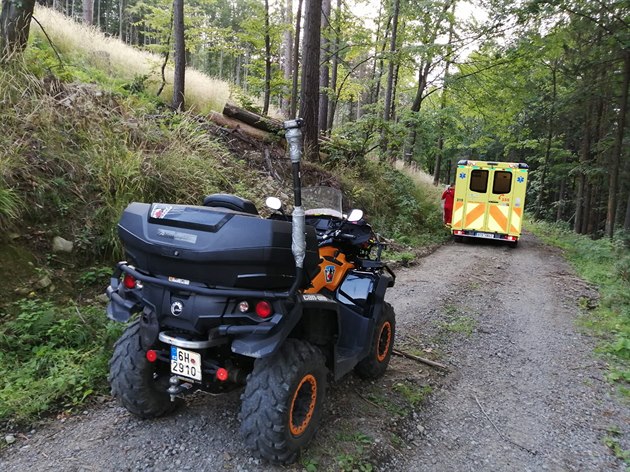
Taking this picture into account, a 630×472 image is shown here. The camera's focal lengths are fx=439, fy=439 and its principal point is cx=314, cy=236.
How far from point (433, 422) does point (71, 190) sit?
192 inches

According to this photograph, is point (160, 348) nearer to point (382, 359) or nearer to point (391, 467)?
point (391, 467)

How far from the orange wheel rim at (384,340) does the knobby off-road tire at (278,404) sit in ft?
4.96

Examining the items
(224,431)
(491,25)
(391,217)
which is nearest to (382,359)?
(224,431)

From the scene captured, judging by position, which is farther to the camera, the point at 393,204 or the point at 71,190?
the point at 393,204

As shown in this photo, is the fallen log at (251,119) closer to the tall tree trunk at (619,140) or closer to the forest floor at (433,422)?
the forest floor at (433,422)

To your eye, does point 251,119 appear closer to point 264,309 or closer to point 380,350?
point 380,350

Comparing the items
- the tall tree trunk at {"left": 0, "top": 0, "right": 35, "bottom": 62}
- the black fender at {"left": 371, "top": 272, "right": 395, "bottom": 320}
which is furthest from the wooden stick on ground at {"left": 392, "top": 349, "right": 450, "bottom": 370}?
the tall tree trunk at {"left": 0, "top": 0, "right": 35, "bottom": 62}

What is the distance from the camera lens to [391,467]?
297cm

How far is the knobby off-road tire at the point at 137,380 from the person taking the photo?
3012 mm

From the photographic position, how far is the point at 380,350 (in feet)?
14.0

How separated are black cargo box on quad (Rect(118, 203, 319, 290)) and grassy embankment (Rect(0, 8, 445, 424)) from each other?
1683 mm

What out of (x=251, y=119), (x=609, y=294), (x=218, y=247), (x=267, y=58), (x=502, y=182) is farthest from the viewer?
(x=502, y=182)

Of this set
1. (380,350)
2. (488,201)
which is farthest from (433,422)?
(488,201)

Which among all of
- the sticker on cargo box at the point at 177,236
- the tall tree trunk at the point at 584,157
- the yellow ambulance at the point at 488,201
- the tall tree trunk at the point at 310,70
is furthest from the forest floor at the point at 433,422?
the tall tree trunk at the point at 584,157
